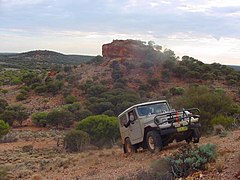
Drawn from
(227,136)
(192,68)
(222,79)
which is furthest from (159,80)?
(227,136)

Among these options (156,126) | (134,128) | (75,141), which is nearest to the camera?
(156,126)

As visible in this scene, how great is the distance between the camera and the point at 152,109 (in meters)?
13.6

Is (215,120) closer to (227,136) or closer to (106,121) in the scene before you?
(227,136)

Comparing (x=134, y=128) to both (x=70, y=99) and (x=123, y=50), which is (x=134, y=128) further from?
(x=123, y=50)

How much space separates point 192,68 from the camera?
182 feet

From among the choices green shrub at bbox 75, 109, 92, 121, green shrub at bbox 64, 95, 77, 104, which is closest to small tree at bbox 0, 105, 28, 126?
green shrub at bbox 75, 109, 92, 121

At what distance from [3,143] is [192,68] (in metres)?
32.6

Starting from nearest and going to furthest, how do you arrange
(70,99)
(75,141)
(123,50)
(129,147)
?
(129,147), (75,141), (70,99), (123,50)

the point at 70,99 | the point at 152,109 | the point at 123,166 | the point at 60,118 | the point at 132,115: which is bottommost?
the point at 60,118

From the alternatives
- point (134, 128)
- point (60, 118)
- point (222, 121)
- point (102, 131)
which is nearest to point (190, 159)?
point (134, 128)

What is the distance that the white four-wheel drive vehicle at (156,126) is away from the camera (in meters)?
12.2

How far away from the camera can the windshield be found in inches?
527

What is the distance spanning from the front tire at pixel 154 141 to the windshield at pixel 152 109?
100 centimetres

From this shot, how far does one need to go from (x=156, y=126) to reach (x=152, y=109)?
1304 millimetres
